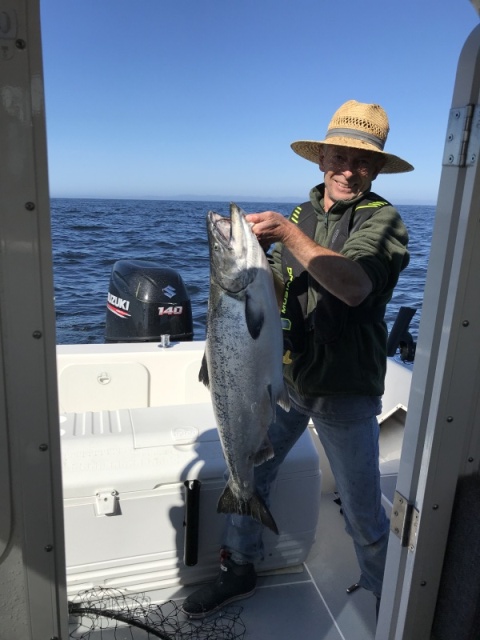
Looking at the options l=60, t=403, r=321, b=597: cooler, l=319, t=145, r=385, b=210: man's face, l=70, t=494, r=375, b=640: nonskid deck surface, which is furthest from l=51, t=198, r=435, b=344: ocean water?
l=70, t=494, r=375, b=640: nonskid deck surface

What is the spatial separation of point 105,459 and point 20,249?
1.77m

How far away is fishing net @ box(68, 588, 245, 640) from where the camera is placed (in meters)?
2.69

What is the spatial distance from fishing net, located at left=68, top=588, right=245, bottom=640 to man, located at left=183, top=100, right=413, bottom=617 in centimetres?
79

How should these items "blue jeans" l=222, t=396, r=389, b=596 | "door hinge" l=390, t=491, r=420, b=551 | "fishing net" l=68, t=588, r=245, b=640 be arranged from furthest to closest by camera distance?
"fishing net" l=68, t=588, r=245, b=640 → "blue jeans" l=222, t=396, r=389, b=596 → "door hinge" l=390, t=491, r=420, b=551

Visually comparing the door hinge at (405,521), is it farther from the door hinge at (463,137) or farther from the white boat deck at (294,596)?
the white boat deck at (294,596)

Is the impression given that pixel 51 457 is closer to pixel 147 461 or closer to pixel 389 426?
pixel 147 461

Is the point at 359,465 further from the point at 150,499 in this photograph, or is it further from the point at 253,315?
the point at 150,499

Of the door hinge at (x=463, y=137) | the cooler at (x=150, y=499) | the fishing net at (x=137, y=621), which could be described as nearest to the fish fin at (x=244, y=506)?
the cooler at (x=150, y=499)

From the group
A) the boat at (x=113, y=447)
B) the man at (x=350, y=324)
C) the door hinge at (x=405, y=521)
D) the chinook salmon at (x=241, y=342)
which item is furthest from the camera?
the man at (x=350, y=324)

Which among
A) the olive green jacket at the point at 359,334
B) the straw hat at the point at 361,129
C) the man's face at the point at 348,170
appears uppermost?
the straw hat at the point at 361,129

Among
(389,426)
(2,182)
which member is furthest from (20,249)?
(389,426)

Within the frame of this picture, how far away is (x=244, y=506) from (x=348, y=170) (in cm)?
166

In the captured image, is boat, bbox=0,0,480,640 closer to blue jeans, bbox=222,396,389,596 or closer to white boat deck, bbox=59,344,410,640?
white boat deck, bbox=59,344,410,640

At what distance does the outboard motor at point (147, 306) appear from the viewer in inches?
207
